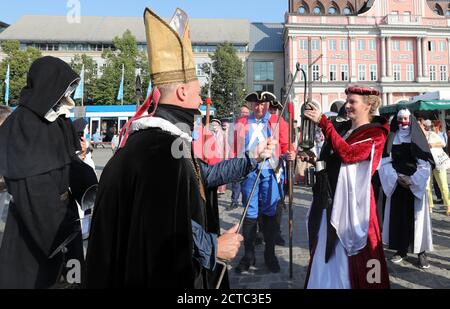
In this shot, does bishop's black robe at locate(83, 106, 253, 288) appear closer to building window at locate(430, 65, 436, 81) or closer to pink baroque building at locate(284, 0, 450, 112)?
pink baroque building at locate(284, 0, 450, 112)

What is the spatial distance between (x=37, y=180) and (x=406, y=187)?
4.45 metres

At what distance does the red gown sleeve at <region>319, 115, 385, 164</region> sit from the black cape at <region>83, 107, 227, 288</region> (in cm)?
178

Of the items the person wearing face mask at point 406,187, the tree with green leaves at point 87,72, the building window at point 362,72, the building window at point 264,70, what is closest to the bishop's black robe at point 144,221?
the person wearing face mask at point 406,187

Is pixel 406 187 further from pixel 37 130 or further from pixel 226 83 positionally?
pixel 226 83

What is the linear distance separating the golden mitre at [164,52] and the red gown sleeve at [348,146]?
1652 millimetres

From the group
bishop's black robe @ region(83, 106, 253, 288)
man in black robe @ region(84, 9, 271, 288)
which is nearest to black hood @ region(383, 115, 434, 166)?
man in black robe @ region(84, 9, 271, 288)

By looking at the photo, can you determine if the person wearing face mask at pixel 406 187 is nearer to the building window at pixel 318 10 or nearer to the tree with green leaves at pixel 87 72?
the tree with green leaves at pixel 87 72

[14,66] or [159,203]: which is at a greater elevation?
[14,66]

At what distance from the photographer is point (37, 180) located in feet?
7.34

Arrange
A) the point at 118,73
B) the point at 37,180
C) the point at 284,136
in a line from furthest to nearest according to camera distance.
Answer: the point at 118,73, the point at 284,136, the point at 37,180

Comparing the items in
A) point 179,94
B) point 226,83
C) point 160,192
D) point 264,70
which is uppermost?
point 264,70

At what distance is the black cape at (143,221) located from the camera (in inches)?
54.0

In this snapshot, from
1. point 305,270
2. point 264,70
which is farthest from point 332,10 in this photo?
point 305,270

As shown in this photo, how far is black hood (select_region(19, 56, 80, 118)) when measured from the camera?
2365 mm
